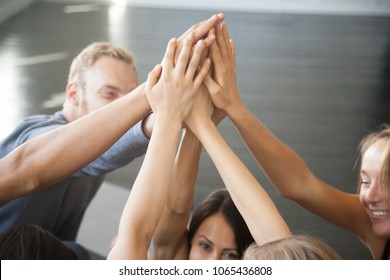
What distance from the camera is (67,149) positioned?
89cm

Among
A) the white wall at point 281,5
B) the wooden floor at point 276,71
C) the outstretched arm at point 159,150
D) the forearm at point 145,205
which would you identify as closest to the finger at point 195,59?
the outstretched arm at point 159,150

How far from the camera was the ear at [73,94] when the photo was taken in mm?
1243

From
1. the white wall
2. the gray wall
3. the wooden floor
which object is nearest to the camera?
the wooden floor

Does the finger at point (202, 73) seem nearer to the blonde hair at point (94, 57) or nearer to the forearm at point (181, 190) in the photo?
the forearm at point (181, 190)

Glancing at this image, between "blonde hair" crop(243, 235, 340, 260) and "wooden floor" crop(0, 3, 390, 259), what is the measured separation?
898 mm

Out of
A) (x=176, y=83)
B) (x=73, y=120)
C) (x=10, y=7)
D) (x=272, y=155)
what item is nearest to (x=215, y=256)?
(x=272, y=155)

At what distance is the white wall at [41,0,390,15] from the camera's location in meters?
2.57

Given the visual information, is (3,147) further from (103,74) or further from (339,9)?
(339,9)

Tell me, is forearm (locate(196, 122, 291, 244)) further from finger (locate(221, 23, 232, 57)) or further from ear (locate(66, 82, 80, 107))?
ear (locate(66, 82, 80, 107))

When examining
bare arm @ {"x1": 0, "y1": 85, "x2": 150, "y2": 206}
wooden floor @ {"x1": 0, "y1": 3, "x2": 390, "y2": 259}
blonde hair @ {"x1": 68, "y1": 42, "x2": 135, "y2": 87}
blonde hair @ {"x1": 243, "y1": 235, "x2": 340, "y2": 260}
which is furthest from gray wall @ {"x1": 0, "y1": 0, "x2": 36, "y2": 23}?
blonde hair @ {"x1": 243, "y1": 235, "x2": 340, "y2": 260}

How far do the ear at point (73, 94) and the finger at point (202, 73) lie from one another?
0.40 m

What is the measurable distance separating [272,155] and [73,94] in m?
0.49
